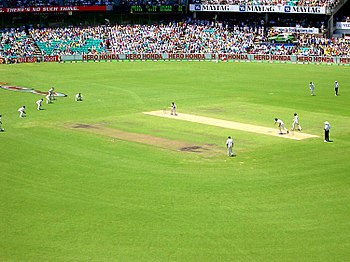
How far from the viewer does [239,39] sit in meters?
108

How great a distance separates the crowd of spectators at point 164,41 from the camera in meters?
102

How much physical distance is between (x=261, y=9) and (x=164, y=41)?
16.8m

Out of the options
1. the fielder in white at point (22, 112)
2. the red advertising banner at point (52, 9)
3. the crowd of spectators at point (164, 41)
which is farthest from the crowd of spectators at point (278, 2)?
the fielder in white at point (22, 112)

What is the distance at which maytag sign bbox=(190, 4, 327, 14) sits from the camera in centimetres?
10444

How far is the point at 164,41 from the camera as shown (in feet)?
356

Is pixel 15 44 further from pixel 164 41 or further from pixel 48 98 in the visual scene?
pixel 48 98

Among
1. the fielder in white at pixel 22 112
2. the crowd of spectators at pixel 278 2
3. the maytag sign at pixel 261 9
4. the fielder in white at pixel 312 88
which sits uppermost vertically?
the crowd of spectators at pixel 278 2

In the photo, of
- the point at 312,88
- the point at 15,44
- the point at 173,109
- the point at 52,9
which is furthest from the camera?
the point at 52,9

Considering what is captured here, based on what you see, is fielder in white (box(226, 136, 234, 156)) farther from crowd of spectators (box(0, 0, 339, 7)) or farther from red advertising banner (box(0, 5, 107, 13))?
red advertising banner (box(0, 5, 107, 13))

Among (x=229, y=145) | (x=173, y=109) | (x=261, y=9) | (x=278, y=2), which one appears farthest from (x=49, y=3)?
(x=229, y=145)

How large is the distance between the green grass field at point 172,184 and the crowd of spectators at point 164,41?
1445 inches

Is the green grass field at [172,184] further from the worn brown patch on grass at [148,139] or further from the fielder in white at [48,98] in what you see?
the fielder in white at [48,98]

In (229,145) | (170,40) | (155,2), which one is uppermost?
(155,2)

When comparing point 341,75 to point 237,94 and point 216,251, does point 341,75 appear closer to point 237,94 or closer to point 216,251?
point 237,94
